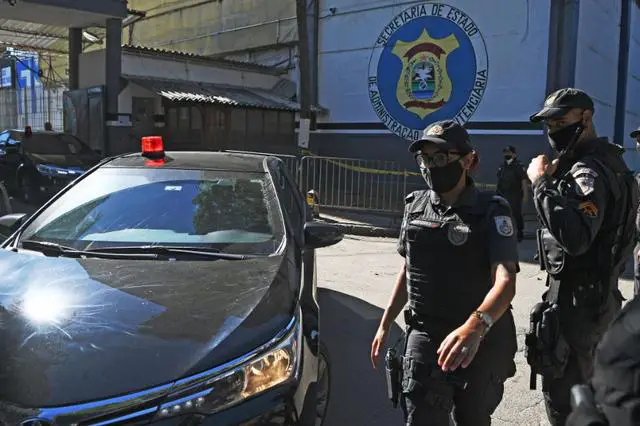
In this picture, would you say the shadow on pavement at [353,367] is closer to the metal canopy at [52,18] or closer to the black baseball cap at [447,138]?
the black baseball cap at [447,138]

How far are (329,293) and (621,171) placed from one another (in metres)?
4.13

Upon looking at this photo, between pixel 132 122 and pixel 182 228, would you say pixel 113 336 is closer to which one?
pixel 182 228

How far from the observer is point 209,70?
54.9 feet

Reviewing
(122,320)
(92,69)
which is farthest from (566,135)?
(92,69)

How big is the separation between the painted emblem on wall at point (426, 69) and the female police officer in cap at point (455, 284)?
11676 millimetres

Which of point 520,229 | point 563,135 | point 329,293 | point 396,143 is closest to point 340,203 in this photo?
point 396,143

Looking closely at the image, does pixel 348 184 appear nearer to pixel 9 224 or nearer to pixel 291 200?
pixel 291 200

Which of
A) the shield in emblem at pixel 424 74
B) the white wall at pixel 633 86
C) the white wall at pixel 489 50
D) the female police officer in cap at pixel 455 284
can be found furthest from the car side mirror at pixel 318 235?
the white wall at pixel 633 86

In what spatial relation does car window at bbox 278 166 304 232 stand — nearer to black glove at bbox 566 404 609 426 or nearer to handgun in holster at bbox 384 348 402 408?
handgun in holster at bbox 384 348 402 408

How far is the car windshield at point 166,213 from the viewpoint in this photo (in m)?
3.17

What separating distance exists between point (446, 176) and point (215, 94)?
14157 mm

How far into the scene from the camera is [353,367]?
429cm

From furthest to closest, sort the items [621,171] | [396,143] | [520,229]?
[396,143]
[520,229]
[621,171]

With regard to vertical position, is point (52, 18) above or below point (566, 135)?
above
